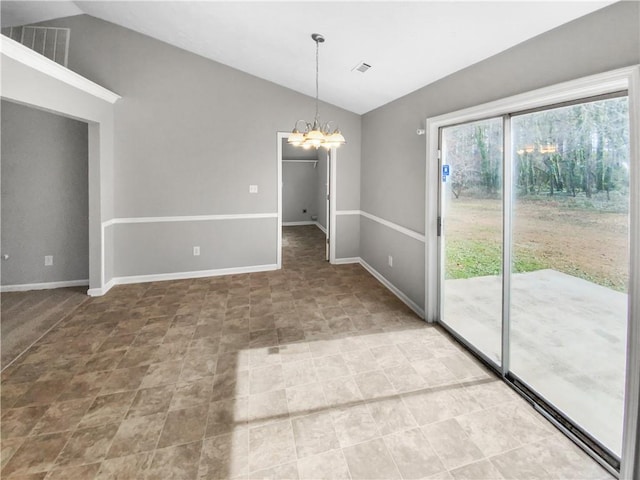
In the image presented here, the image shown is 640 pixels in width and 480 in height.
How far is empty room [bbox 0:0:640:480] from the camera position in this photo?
1.72m

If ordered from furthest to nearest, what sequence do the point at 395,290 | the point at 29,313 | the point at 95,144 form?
the point at 395,290
the point at 95,144
the point at 29,313

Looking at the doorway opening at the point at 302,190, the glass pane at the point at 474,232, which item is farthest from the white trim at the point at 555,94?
the doorway opening at the point at 302,190

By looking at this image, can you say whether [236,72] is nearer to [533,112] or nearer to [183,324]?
[183,324]

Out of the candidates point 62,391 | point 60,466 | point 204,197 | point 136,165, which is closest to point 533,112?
point 60,466

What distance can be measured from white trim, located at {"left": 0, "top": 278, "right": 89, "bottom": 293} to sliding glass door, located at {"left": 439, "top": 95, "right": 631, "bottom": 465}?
493 cm

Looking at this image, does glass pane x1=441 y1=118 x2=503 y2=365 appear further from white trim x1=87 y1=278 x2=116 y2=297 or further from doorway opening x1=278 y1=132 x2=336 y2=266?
doorway opening x1=278 y1=132 x2=336 y2=266

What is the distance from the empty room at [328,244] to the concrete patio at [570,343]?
0.01 m

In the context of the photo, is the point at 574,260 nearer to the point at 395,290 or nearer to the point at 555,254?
the point at 555,254

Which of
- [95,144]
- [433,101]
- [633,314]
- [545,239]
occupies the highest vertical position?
[433,101]

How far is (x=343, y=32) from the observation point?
8.88 ft

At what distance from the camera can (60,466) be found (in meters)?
1.64

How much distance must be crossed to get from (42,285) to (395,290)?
15.5ft

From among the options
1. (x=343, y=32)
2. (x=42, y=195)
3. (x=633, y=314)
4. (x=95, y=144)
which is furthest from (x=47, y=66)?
(x=633, y=314)

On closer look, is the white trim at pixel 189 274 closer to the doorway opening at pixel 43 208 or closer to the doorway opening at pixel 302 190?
the doorway opening at pixel 43 208
